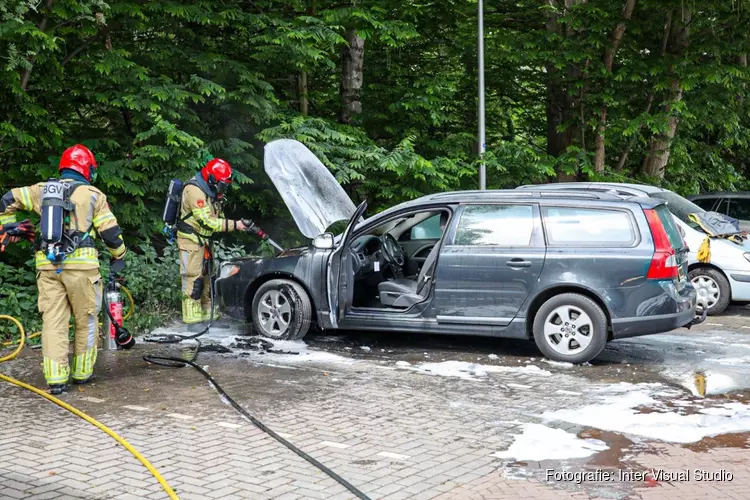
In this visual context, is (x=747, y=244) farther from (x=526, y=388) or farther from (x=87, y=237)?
(x=87, y=237)

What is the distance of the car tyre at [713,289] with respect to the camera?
11.9m

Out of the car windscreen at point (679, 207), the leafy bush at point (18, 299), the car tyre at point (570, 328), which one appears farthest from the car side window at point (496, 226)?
the leafy bush at point (18, 299)

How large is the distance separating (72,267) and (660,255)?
5288 millimetres

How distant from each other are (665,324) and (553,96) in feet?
30.3

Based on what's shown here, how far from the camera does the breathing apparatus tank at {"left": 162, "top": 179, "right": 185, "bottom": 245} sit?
10.1 m

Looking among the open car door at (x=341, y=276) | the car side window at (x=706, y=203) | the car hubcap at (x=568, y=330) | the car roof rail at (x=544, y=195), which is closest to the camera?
the car hubcap at (x=568, y=330)

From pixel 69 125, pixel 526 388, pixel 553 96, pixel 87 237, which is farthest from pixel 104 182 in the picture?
pixel 553 96

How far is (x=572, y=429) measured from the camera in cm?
621

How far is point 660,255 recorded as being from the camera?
8281mm

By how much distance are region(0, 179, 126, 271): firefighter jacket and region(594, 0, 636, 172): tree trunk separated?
10.5 meters

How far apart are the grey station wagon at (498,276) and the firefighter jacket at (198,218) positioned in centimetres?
49

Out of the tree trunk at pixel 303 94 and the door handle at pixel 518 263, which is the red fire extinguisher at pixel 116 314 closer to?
the door handle at pixel 518 263

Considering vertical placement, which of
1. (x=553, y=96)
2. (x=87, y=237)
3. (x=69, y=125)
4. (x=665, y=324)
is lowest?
(x=665, y=324)

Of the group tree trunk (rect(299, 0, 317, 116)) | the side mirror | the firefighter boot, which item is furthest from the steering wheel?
tree trunk (rect(299, 0, 317, 116))
